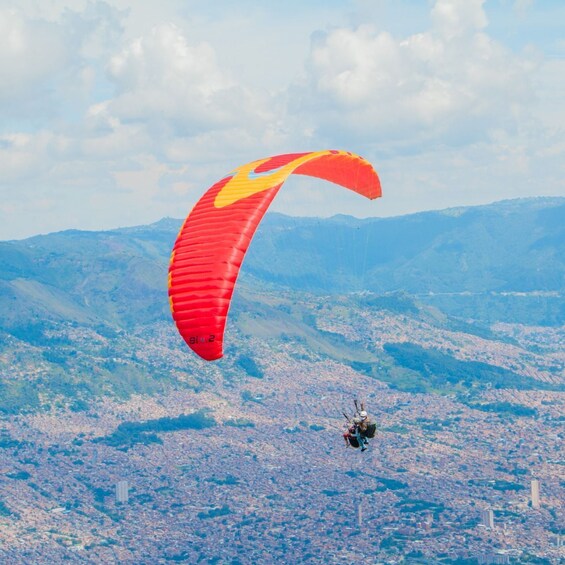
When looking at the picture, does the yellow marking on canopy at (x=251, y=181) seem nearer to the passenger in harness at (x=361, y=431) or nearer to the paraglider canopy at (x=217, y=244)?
the paraglider canopy at (x=217, y=244)

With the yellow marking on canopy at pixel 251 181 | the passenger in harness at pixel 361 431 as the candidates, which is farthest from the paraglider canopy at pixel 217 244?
the passenger in harness at pixel 361 431

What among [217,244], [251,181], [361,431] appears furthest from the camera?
[251,181]

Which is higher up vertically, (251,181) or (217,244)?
(251,181)

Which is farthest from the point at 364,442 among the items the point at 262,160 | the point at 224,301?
the point at 262,160

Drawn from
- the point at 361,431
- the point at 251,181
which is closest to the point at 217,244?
the point at 251,181

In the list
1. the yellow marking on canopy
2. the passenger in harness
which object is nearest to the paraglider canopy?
the yellow marking on canopy

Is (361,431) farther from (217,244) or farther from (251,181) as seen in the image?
(251,181)

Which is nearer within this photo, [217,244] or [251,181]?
[217,244]

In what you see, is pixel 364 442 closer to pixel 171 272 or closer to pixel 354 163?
pixel 171 272

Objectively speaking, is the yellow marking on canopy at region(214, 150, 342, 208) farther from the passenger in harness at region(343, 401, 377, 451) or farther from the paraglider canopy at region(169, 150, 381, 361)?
the passenger in harness at region(343, 401, 377, 451)
